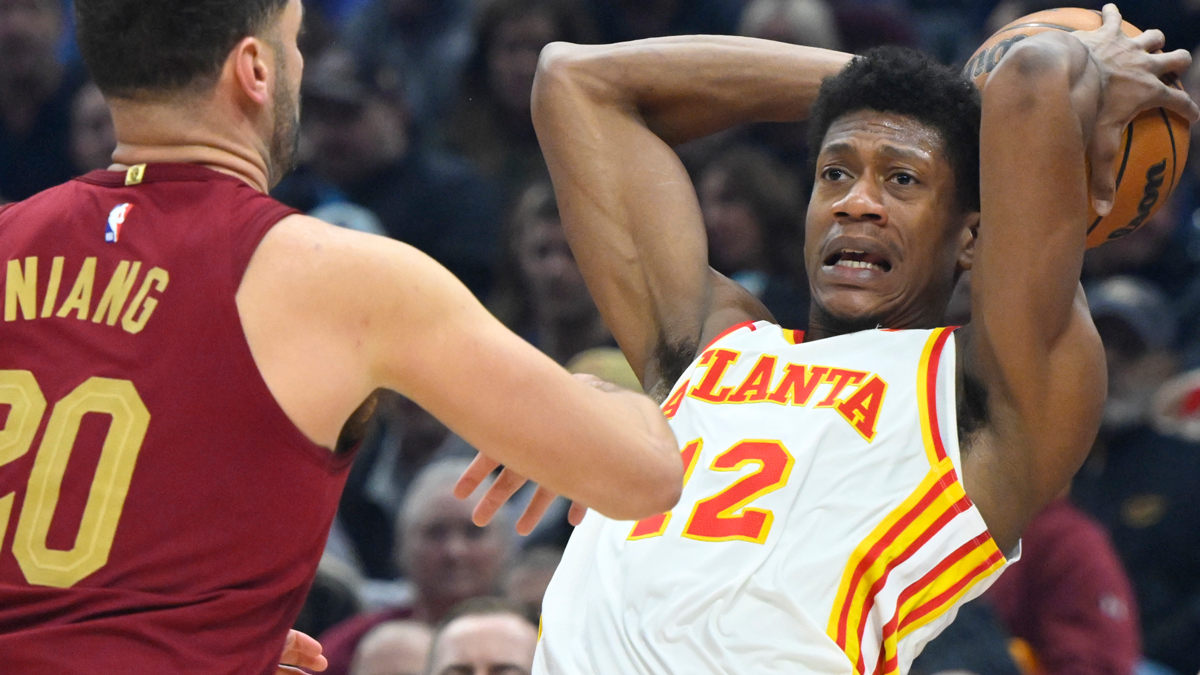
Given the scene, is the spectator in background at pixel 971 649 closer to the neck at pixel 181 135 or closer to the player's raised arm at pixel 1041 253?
the player's raised arm at pixel 1041 253

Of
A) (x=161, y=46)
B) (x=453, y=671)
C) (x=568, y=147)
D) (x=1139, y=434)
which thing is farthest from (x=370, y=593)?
(x=161, y=46)

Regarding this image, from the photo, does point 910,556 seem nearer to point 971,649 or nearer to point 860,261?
point 860,261

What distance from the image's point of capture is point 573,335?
18.4 feet

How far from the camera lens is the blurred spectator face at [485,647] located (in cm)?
409

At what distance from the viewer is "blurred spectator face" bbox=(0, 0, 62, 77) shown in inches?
250

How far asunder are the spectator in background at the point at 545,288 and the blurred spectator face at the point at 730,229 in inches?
20.8

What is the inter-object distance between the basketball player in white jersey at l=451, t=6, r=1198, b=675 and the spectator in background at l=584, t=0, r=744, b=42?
3.19 m

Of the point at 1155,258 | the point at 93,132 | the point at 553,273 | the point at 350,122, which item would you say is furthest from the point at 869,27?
the point at 93,132

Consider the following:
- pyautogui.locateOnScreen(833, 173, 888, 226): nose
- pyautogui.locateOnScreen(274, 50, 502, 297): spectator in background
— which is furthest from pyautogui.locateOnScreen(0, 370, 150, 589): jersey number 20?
pyautogui.locateOnScreen(274, 50, 502, 297): spectator in background

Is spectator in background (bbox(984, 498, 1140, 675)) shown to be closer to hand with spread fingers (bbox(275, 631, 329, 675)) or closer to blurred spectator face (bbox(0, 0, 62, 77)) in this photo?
hand with spread fingers (bbox(275, 631, 329, 675))

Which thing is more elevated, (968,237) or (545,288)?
(968,237)

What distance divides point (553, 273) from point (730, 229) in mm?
693

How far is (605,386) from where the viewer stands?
2.34 meters

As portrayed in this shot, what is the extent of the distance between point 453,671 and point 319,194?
9.15 ft
